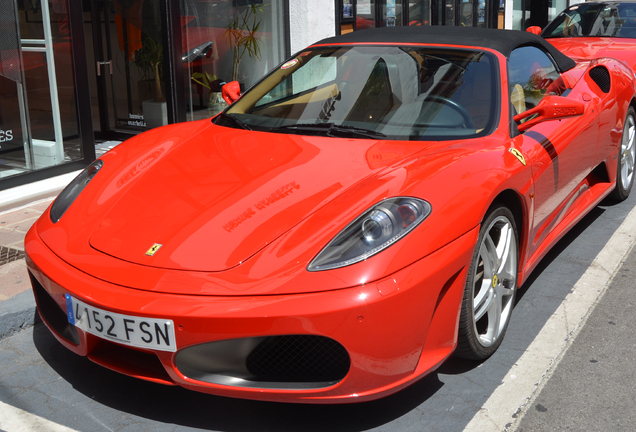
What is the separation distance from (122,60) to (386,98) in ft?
18.1

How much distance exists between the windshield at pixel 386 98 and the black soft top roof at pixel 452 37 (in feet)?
0.30

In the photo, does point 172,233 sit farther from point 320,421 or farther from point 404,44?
point 404,44

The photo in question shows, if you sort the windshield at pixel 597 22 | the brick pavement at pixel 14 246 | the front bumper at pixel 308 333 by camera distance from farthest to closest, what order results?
the windshield at pixel 597 22 < the brick pavement at pixel 14 246 < the front bumper at pixel 308 333

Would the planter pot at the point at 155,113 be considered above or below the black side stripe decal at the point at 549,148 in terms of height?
below

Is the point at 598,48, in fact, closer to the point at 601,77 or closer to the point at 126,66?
the point at 601,77

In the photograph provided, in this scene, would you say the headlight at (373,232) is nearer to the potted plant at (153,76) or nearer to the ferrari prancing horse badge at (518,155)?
the ferrari prancing horse badge at (518,155)

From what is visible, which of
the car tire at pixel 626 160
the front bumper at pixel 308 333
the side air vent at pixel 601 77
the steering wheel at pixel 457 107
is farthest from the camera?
the car tire at pixel 626 160

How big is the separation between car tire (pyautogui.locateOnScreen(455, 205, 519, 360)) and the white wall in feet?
19.8

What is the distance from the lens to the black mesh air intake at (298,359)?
211 cm

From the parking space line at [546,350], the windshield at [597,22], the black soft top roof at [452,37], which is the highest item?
the windshield at [597,22]

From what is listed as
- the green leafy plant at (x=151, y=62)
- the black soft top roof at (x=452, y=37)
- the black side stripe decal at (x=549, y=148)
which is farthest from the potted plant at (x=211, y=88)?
the black side stripe decal at (x=549, y=148)

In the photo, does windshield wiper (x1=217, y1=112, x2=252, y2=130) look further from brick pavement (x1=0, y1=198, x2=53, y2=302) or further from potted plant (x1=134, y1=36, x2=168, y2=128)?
potted plant (x1=134, y1=36, x2=168, y2=128)

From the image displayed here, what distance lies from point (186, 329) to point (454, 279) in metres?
Answer: 0.93

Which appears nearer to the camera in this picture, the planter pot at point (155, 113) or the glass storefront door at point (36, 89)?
the glass storefront door at point (36, 89)
